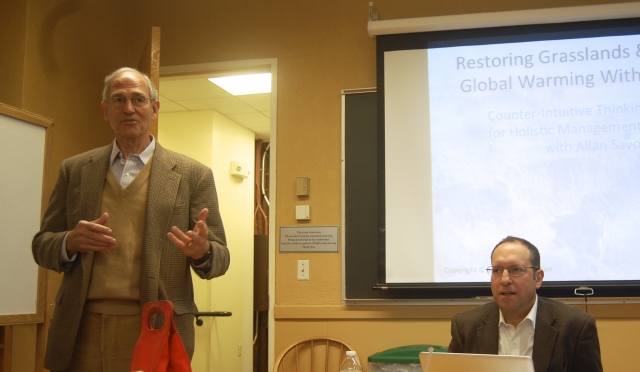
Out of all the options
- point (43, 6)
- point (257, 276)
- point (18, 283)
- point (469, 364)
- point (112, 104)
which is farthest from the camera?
point (257, 276)

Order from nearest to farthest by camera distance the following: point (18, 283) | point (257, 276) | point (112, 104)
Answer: point (112, 104), point (18, 283), point (257, 276)

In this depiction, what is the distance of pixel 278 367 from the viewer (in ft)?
12.2

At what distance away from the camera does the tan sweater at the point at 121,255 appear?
1796 millimetres

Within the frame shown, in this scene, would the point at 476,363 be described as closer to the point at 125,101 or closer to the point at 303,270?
the point at 125,101

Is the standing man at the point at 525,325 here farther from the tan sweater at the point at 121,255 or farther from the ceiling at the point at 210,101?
the ceiling at the point at 210,101

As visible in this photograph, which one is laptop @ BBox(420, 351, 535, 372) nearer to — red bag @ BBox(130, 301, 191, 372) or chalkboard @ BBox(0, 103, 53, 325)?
red bag @ BBox(130, 301, 191, 372)

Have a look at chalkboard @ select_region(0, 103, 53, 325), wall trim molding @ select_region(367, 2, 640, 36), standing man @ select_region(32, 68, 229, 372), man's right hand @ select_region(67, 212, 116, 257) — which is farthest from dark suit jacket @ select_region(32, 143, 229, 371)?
wall trim molding @ select_region(367, 2, 640, 36)

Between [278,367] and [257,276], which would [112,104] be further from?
[257,276]

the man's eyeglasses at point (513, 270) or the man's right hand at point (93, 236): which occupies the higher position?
the man's right hand at point (93, 236)

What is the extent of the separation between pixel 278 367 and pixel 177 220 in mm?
2015

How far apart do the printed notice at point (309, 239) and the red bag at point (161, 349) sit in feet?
7.38

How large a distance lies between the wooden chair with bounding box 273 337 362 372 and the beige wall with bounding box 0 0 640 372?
2.5 inches

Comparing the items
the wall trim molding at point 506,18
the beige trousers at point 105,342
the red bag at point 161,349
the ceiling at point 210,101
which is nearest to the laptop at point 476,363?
the red bag at point 161,349

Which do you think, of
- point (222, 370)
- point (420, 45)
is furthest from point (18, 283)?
point (222, 370)
